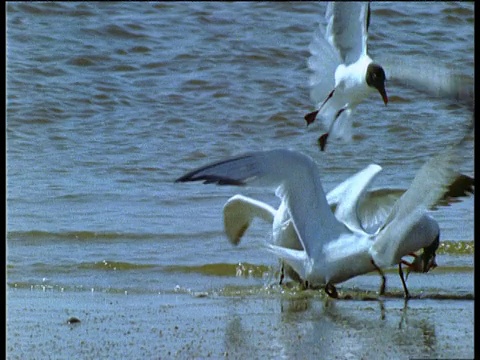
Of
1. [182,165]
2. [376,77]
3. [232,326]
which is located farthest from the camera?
[182,165]

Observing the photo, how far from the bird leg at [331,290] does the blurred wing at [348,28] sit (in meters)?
1.57

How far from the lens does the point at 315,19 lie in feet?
45.8

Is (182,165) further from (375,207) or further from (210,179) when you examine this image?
(210,179)

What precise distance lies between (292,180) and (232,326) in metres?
0.76

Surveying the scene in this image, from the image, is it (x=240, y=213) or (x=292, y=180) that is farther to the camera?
(x=240, y=213)

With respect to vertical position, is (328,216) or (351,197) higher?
(328,216)

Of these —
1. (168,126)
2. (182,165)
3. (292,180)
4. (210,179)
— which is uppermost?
(210,179)

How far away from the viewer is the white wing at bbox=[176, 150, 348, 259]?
5195mm

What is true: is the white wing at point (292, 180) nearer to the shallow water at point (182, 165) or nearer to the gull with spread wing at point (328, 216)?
the gull with spread wing at point (328, 216)

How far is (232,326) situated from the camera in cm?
530

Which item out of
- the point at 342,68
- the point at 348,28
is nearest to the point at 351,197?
the point at 342,68

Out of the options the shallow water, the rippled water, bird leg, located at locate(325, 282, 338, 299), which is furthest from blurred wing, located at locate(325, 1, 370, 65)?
bird leg, located at locate(325, 282, 338, 299)

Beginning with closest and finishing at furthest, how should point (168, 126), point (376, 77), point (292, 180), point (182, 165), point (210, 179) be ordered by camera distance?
point (210, 179) → point (292, 180) → point (376, 77) → point (182, 165) → point (168, 126)

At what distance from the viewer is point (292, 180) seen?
545 cm
